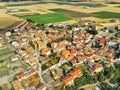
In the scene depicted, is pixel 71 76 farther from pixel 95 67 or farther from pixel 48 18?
pixel 48 18

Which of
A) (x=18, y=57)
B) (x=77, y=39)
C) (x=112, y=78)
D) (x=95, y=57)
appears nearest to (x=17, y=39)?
(x=18, y=57)

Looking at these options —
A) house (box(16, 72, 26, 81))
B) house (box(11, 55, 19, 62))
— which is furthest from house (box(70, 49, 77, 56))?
house (box(16, 72, 26, 81))

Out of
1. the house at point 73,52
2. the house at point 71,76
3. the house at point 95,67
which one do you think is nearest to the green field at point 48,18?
the house at point 73,52

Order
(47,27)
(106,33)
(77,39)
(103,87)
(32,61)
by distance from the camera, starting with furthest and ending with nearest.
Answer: (47,27) < (106,33) < (77,39) < (32,61) < (103,87)

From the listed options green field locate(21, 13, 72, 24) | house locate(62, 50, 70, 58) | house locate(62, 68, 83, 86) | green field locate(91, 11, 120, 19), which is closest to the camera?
house locate(62, 68, 83, 86)

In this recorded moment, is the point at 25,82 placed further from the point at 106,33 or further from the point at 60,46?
the point at 106,33

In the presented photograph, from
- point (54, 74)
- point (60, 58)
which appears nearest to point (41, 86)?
point (54, 74)

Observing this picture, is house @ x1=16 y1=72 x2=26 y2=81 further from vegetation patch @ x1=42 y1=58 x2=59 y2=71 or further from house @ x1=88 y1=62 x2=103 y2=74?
house @ x1=88 y1=62 x2=103 y2=74

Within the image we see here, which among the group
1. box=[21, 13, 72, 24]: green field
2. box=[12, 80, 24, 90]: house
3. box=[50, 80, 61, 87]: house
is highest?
box=[21, 13, 72, 24]: green field
